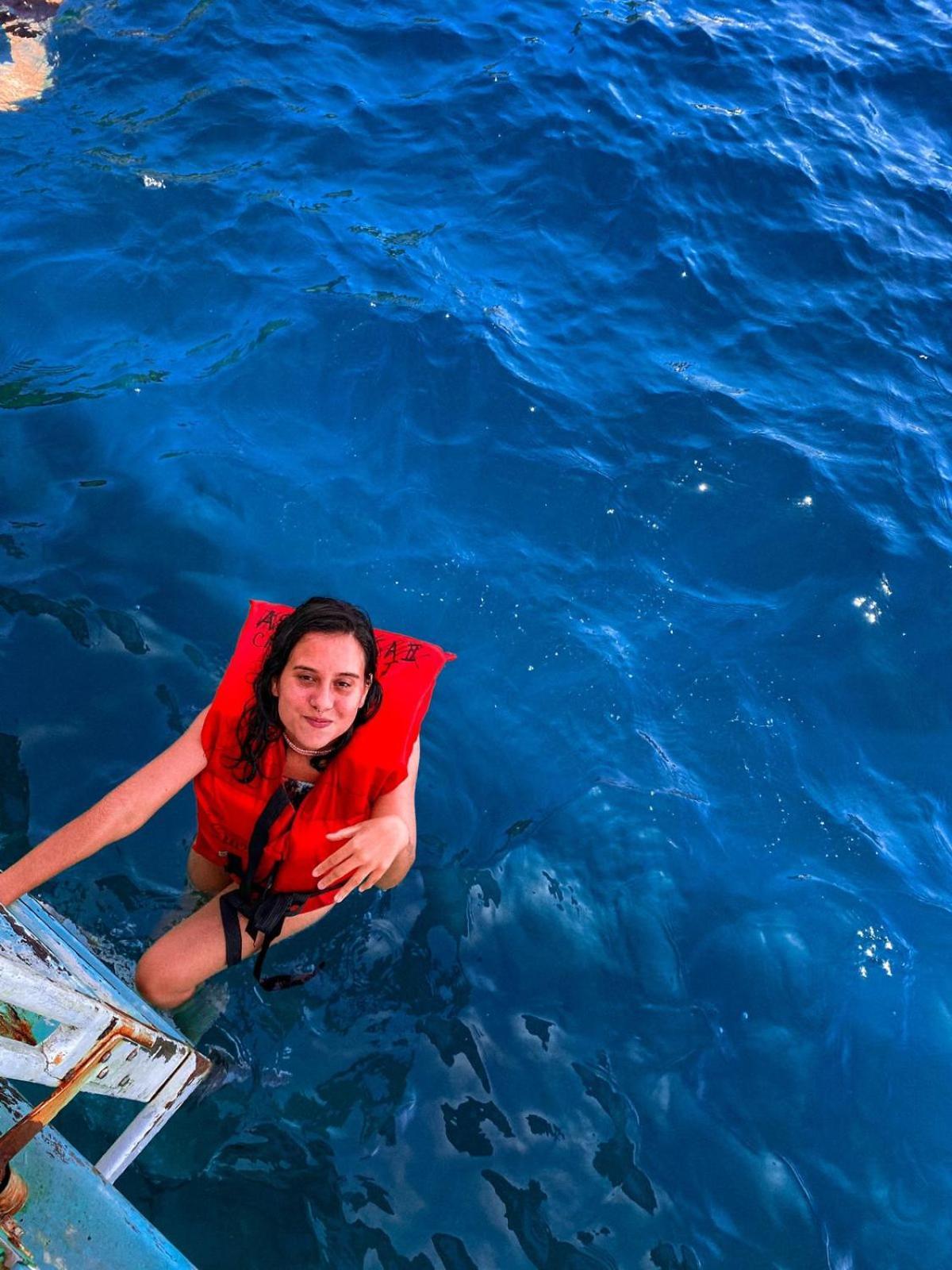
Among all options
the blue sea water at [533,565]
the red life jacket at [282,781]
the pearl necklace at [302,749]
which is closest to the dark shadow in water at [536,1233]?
the blue sea water at [533,565]

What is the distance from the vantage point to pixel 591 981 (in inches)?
159

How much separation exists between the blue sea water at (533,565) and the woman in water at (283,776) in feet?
1.50

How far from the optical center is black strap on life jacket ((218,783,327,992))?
10.8 feet

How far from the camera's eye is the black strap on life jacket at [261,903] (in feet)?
10.8

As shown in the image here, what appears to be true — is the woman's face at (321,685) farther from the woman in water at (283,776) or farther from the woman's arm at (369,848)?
the woman's arm at (369,848)

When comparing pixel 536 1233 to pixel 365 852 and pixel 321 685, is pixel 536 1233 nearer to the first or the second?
pixel 365 852

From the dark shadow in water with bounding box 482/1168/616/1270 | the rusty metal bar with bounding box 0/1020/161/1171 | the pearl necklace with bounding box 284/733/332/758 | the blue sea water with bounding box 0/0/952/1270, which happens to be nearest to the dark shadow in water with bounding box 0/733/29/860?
the blue sea water with bounding box 0/0/952/1270

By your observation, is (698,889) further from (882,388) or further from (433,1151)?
(882,388)

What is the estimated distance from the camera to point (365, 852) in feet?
9.82

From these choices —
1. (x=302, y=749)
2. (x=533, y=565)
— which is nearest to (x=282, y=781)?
(x=302, y=749)

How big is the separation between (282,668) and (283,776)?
41 cm

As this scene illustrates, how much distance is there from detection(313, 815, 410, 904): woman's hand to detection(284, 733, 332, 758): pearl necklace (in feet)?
1.12

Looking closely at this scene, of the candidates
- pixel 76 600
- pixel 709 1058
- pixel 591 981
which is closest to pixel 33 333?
pixel 76 600

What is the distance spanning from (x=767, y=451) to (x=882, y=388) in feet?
3.50
